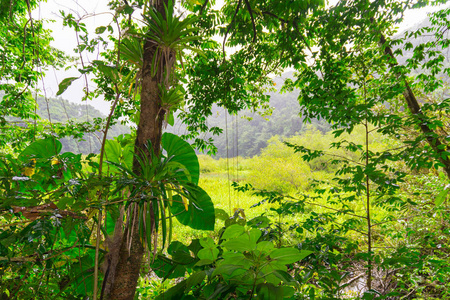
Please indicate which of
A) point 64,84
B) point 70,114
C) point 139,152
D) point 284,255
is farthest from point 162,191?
point 70,114

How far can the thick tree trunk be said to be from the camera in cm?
67

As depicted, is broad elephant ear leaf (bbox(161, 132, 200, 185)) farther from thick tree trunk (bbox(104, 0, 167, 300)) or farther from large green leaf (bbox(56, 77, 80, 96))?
large green leaf (bbox(56, 77, 80, 96))

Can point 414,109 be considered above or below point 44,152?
above

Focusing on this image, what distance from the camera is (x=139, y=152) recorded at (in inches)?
29.9

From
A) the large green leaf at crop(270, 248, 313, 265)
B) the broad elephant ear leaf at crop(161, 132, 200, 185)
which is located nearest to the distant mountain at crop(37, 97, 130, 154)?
the broad elephant ear leaf at crop(161, 132, 200, 185)

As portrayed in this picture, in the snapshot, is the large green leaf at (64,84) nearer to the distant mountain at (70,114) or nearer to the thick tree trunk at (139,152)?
the distant mountain at (70,114)

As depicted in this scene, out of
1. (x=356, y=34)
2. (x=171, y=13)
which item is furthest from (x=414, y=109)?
(x=171, y=13)

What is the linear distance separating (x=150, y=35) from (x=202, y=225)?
36.0 inches

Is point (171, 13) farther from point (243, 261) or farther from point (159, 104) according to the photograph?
point (243, 261)

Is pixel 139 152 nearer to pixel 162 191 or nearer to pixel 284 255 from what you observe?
pixel 162 191

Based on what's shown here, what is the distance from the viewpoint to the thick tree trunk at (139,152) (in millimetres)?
670

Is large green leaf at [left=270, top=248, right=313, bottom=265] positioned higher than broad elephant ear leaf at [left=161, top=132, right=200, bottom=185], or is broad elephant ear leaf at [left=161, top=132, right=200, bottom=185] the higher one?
broad elephant ear leaf at [left=161, top=132, right=200, bottom=185]

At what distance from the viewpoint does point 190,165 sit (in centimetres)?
120

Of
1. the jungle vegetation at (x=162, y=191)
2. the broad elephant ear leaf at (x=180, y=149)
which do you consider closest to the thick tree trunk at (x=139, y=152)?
the jungle vegetation at (x=162, y=191)
